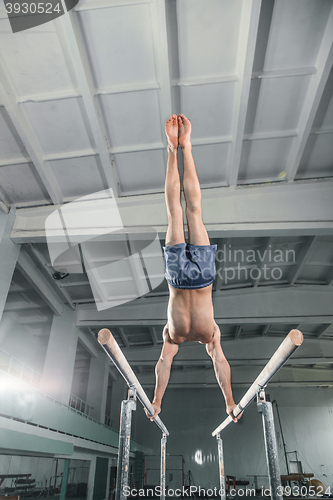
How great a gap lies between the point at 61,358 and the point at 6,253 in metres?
5.07

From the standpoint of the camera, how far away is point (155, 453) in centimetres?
1862

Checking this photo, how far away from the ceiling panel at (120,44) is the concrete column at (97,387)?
12.7 meters

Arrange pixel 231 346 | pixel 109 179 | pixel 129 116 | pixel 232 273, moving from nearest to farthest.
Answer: pixel 129 116 < pixel 109 179 < pixel 232 273 < pixel 231 346

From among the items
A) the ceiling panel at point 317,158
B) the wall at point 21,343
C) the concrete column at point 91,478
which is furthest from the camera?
the concrete column at point 91,478

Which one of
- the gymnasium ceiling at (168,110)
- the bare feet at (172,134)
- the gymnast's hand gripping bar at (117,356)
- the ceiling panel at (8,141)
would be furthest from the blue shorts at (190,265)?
the ceiling panel at (8,141)

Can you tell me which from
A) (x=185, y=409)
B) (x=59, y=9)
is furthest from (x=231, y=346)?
(x=59, y=9)

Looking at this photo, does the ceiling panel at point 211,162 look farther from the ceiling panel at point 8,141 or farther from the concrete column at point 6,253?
the concrete column at point 6,253

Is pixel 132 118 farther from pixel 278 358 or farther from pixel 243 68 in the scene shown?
pixel 278 358

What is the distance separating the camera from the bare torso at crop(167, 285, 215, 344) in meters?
3.45

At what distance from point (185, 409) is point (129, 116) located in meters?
18.2

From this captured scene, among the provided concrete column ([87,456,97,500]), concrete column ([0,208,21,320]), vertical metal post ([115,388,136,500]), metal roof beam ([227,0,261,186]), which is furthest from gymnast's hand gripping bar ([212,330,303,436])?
concrete column ([87,456,97,500])

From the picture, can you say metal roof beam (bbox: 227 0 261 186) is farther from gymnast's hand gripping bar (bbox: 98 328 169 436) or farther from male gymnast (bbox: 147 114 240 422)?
gymnast's hand gripping bar (bbox: 98 328 169 436)

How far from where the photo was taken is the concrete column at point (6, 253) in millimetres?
6859

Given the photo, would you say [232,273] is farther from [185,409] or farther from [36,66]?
[185,409]
